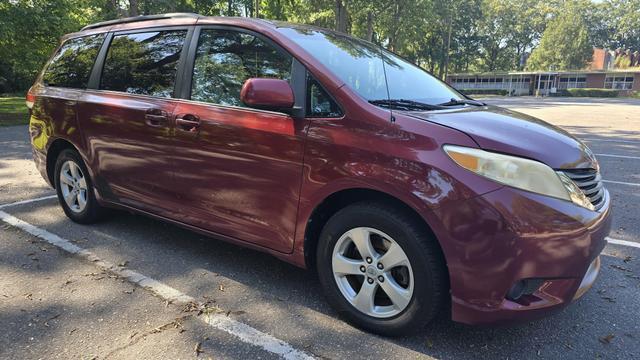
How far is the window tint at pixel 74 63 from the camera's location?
435 centimetres

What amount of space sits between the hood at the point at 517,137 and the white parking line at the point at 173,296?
1478mm

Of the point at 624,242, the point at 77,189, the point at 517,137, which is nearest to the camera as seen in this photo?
the point at 517,137

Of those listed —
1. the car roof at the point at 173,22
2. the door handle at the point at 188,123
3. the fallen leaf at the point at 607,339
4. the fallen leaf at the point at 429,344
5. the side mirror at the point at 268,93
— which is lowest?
the fallen leaf at the point at 607,339

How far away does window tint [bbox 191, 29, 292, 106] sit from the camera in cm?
312

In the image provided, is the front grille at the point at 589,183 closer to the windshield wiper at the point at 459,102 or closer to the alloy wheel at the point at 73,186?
the windshield wiper at the point at 459,102

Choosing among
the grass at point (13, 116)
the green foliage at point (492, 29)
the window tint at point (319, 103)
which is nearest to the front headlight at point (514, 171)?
the window tint at point (319, 103)

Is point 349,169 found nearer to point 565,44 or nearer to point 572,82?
point 572,82

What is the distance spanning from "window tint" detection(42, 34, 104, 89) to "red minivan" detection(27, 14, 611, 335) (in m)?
0.26

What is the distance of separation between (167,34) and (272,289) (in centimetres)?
215

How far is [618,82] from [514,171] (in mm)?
70968

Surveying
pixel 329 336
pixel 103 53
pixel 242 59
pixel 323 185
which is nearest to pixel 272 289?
pixel 329 336

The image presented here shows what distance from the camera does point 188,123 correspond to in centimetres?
333

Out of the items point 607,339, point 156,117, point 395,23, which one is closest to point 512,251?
point 607,339

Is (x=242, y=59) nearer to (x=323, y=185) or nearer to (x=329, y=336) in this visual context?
(x=323, y=185)
